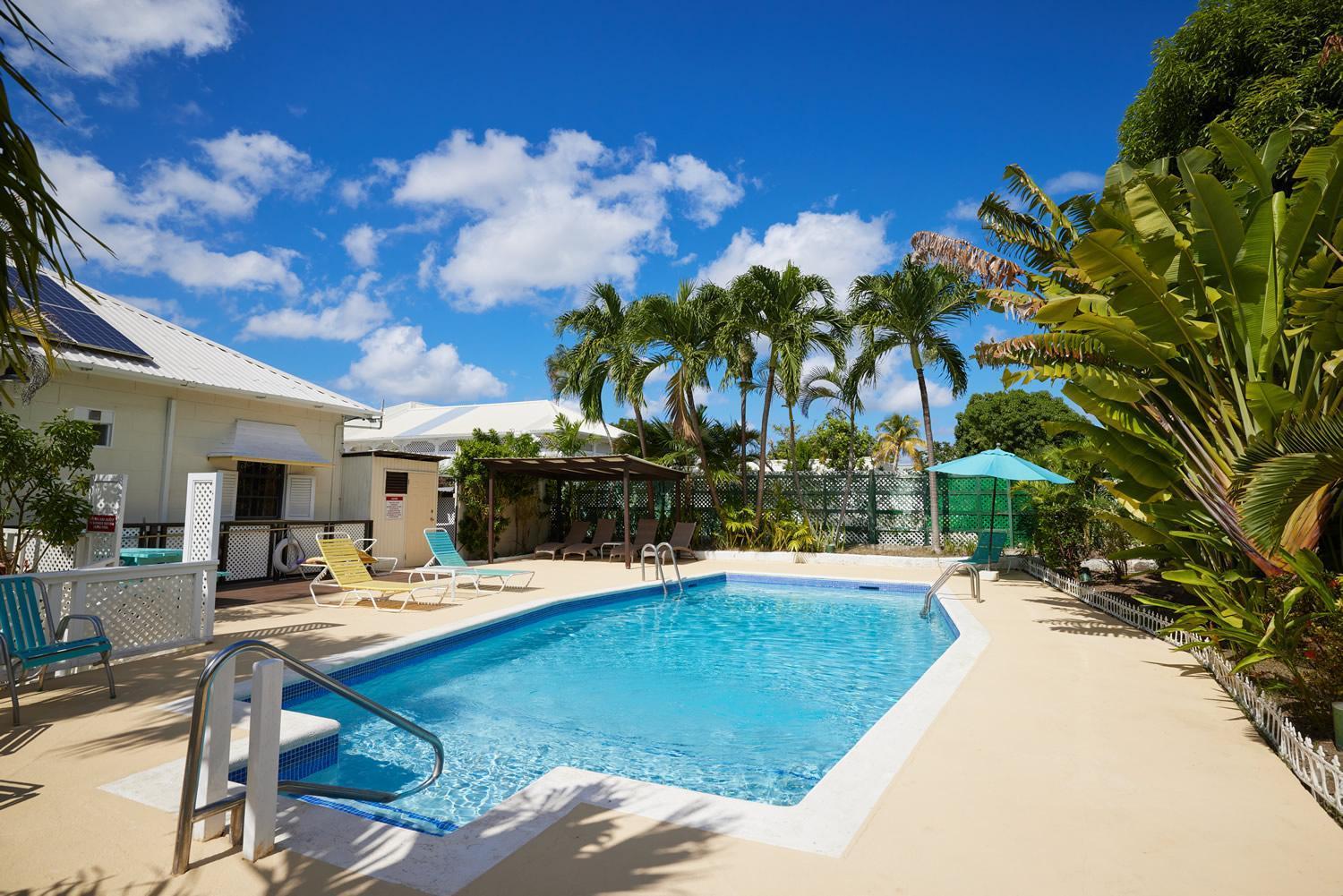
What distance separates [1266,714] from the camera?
15.0 feet

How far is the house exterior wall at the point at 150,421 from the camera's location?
36.5ft

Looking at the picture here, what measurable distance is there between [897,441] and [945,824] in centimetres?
4398

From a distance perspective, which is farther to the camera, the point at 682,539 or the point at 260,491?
the point at 682,539

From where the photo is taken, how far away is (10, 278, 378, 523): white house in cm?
1119

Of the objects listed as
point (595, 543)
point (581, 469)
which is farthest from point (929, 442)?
point (595, 543)

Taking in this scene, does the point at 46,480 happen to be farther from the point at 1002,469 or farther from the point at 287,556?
the point at 1002,469

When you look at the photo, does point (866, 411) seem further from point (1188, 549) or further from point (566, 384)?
point (1188, 549)

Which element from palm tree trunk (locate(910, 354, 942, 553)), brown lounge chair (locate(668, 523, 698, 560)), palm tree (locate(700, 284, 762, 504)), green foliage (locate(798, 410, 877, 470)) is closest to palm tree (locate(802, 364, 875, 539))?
palm tree trunk (locate(910, 354, 942, 553))

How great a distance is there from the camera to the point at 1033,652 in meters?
7.14

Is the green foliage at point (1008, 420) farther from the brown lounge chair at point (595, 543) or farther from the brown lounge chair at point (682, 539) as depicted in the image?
the brown lounge chair at point (595, 543)

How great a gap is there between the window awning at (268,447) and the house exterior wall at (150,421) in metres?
0.16

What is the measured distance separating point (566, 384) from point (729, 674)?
1360 centimetres

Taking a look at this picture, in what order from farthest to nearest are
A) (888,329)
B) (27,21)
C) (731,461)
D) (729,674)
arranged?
(731,461), (888,329), (729,674), (27,21)

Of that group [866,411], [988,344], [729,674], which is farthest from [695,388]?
[729,674]
